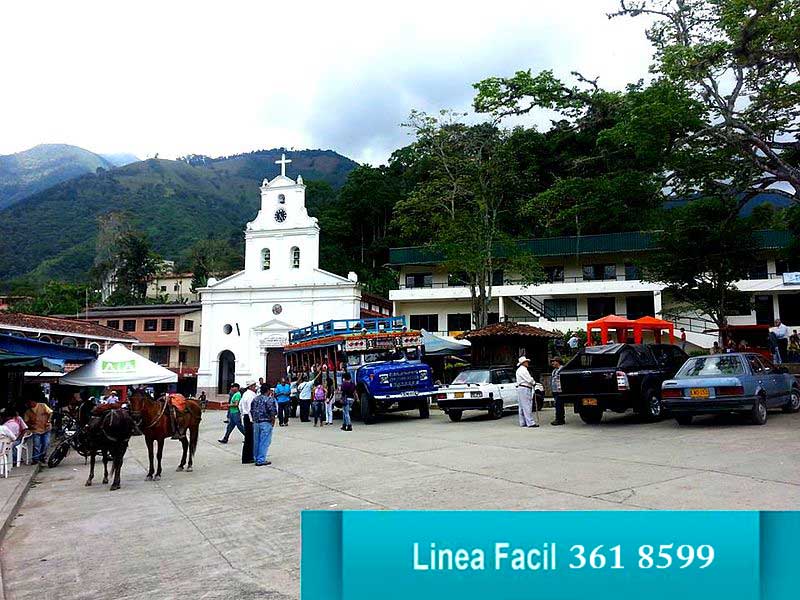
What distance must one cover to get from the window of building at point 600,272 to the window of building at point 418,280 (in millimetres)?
10751

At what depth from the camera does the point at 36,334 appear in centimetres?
2373

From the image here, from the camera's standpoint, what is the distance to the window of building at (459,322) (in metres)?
46.2

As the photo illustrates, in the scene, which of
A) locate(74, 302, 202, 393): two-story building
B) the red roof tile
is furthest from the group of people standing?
locate(74, 302, 202, 393): two-story building

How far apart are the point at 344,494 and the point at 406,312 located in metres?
38.7

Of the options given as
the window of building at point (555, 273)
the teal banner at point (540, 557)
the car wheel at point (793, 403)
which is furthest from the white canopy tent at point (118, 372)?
the window of building at point (555, 273)

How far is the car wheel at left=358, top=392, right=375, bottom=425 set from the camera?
20.6 metres

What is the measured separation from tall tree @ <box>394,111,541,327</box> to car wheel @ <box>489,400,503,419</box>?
39.8 ft

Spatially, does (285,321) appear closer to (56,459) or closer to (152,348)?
(152,348)

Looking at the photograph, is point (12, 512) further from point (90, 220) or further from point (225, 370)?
point (90, 220)

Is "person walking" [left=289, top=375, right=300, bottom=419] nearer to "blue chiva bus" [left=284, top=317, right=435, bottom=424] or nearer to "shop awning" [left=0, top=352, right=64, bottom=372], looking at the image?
"blue chiva bus" [left=284, top=317, right=435, bottom=424]

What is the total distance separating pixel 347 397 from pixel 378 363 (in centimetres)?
178

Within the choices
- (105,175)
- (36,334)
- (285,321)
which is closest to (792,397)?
(36,334)

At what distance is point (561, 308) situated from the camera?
4497cm

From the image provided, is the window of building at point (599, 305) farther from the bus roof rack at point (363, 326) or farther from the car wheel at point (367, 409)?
the car wheel at point (367, 409)
